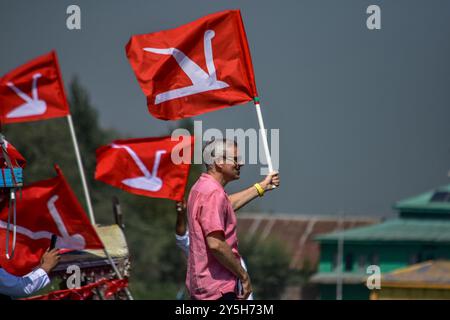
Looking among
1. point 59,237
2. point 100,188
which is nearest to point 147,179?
point 59,237

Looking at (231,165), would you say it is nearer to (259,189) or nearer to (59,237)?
(259,189)

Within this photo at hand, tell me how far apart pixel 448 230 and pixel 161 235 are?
52.9ft

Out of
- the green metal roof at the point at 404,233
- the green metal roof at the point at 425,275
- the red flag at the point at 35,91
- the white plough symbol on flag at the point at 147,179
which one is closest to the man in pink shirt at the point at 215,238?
the white plough symbol on flag at the point at 147,179

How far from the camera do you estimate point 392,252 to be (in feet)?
240

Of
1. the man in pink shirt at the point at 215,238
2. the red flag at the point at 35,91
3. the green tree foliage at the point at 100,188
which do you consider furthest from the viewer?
the green tree foliage at the point at 100,188

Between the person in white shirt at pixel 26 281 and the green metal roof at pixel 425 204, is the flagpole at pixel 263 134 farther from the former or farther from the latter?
the green metal roof at pixel 425 204

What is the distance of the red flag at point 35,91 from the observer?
1723 cm

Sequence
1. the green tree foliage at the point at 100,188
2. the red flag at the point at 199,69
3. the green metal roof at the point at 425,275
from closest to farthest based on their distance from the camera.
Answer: the red flag at the point at 199,69
the green metal roof at the point at 425,275
the green tree foliage at the point at 100,188

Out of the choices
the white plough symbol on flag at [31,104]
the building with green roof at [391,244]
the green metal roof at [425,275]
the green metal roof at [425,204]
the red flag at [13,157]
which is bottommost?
the building with green roof at [391,244]

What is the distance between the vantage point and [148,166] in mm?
13891

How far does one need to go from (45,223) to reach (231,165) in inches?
86.6

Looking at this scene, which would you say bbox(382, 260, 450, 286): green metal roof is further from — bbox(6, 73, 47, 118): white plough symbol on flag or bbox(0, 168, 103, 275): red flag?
bbox(0, 168, 103, 275): red flag

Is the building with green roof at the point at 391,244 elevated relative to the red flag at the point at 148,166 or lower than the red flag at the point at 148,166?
lower
